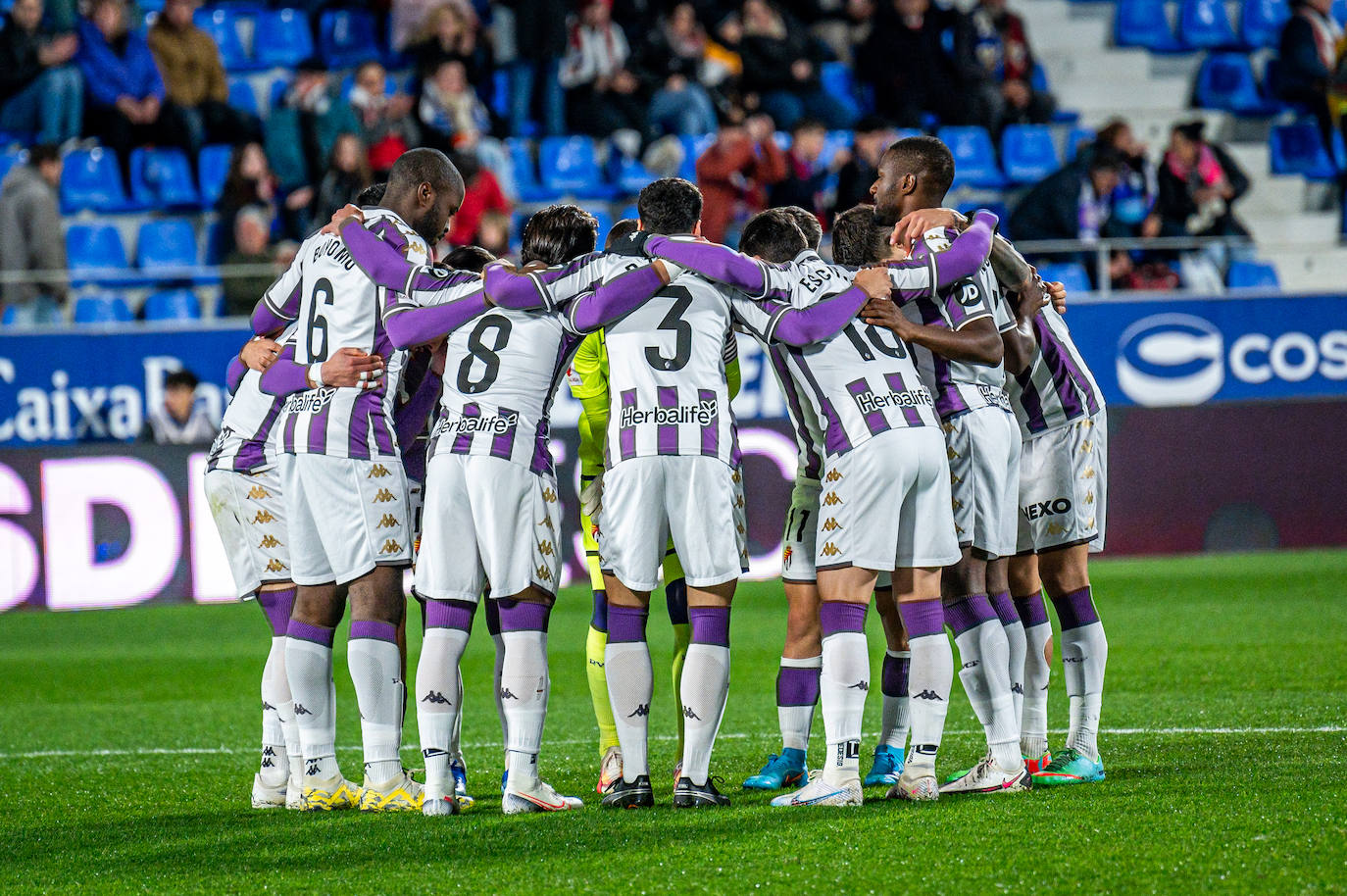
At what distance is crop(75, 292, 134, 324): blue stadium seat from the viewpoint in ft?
42.7

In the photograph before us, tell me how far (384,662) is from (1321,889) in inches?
116

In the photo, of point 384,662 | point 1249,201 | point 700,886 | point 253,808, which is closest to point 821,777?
point 700,886

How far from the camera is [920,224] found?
17.5ft

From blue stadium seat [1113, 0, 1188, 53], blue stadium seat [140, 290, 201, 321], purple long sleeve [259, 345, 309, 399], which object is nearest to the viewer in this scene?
purple long sleeve [259, 345, 309, 399]

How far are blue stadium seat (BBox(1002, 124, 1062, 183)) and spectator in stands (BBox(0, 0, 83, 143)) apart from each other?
894 centimetres

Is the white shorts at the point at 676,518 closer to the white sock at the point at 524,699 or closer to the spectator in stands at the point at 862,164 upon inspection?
the white sock at the point at 524,699

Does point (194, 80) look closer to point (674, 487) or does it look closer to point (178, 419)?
→ point (178, 419)

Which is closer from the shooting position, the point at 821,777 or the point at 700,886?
the point at 700,886

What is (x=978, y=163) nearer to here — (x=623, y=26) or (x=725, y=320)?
(x=623, y=26)

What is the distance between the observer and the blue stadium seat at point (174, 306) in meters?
13.1

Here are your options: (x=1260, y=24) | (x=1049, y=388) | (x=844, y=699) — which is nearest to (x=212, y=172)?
(x=1049, y=388)

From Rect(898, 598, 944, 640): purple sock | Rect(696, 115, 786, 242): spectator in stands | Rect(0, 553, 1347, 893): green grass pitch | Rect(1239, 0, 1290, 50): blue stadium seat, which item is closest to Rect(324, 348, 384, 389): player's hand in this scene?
Rect(0, 553, 1347, 893): green grass pitch

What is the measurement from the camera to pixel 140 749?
7.04 m

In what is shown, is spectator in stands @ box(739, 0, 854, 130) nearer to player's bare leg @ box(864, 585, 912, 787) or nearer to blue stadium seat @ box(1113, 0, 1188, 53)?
blue stadium seat @ box(1113, 0, 1188, 53)
